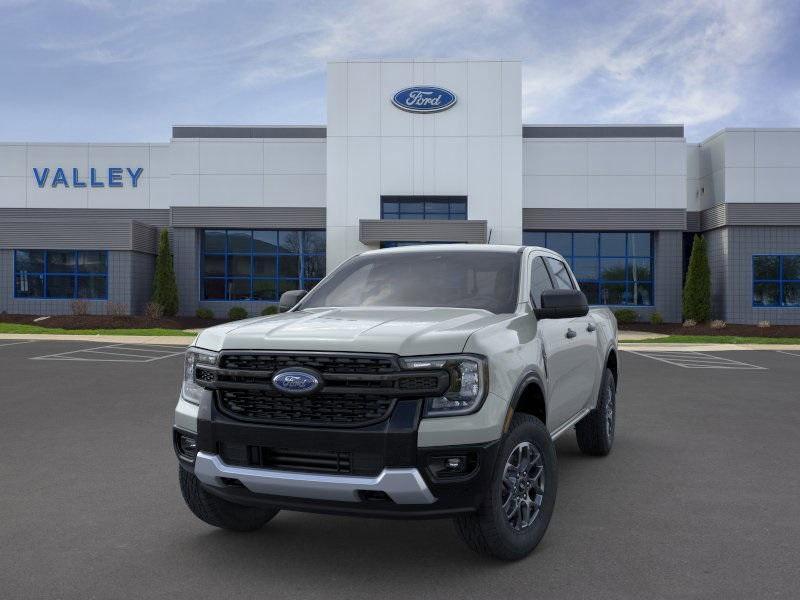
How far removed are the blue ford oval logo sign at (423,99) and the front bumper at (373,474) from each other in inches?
1074

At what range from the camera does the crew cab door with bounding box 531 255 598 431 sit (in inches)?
193

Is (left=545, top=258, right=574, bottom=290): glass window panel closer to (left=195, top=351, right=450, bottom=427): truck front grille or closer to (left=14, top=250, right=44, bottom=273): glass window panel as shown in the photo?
(left=195, top=351, right=450, bottom=427): truck front grille

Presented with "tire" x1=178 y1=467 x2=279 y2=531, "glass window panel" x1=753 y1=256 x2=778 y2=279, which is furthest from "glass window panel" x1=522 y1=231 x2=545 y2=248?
"tire" x1=178 y1=467 x2=279 y2=531

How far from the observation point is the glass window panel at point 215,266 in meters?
32.8

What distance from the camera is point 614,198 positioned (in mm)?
31094

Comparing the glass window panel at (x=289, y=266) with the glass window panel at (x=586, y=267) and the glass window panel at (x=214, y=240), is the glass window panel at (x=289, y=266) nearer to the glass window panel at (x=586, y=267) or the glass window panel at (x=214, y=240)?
the glass window panel at (x=214, y=240)

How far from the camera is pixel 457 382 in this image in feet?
12.0

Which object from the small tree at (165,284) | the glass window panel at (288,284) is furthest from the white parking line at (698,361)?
the small tree at (165,284)

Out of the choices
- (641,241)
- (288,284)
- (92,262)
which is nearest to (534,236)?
(641,241)

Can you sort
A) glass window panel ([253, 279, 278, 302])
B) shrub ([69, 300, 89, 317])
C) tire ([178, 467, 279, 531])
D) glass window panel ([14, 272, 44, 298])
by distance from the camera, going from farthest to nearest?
glass window panel ([253, 279, 278, 302]) → glass window panel ([14, 272, 44, 298]) → shrub ([69, 300, 89, 317]) → tire ([178, 467, 279, 531])

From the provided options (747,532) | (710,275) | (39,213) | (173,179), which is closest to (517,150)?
(710,275)

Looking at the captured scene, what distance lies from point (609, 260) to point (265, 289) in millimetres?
15219

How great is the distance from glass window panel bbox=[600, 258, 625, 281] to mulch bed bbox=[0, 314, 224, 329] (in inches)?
668

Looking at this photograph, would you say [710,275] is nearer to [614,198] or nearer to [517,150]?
[614,198]
